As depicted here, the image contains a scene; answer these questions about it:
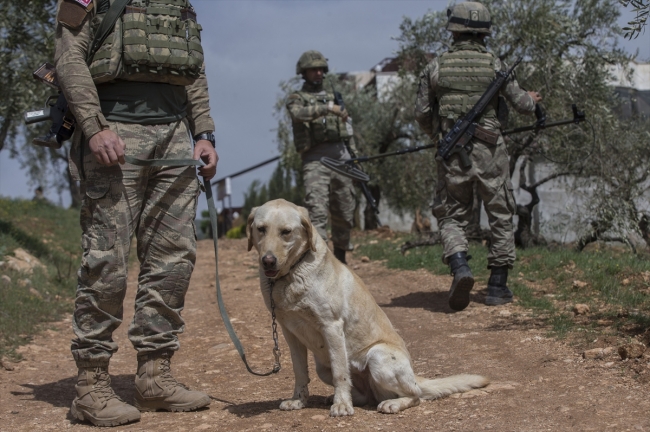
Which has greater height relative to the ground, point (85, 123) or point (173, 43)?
point (173, 43)

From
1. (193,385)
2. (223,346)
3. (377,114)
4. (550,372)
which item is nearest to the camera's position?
(550,372)

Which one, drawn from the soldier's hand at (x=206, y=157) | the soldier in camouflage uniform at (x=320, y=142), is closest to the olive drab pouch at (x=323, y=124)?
the soldier in camouflage uniform at (x=320, y=142)

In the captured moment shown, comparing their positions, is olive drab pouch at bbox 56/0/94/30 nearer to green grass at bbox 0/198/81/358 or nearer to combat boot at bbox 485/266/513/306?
green grass at bbox 0/198/81/358

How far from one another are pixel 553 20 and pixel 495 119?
4872 mm

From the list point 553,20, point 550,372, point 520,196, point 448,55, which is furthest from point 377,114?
point 550,372

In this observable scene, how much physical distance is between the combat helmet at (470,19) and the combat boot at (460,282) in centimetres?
208

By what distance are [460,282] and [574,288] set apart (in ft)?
3.93

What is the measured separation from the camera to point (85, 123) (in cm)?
398

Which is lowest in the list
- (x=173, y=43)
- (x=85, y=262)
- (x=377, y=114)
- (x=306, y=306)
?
(x=306, y=306)

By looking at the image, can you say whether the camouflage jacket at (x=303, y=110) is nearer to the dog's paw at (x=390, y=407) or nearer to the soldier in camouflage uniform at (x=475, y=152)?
the soldier in camouflage uniform at (x=475, y=152)

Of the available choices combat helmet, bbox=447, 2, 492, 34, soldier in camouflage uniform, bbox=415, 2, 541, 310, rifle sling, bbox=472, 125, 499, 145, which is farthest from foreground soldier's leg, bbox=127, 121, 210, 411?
combat helmet, bbox=447, 2, 492, 34

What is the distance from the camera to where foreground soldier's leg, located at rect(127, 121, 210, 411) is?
14.0ft

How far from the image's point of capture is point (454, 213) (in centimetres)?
712

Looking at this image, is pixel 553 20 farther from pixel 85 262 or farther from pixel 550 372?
pixel 85 262
